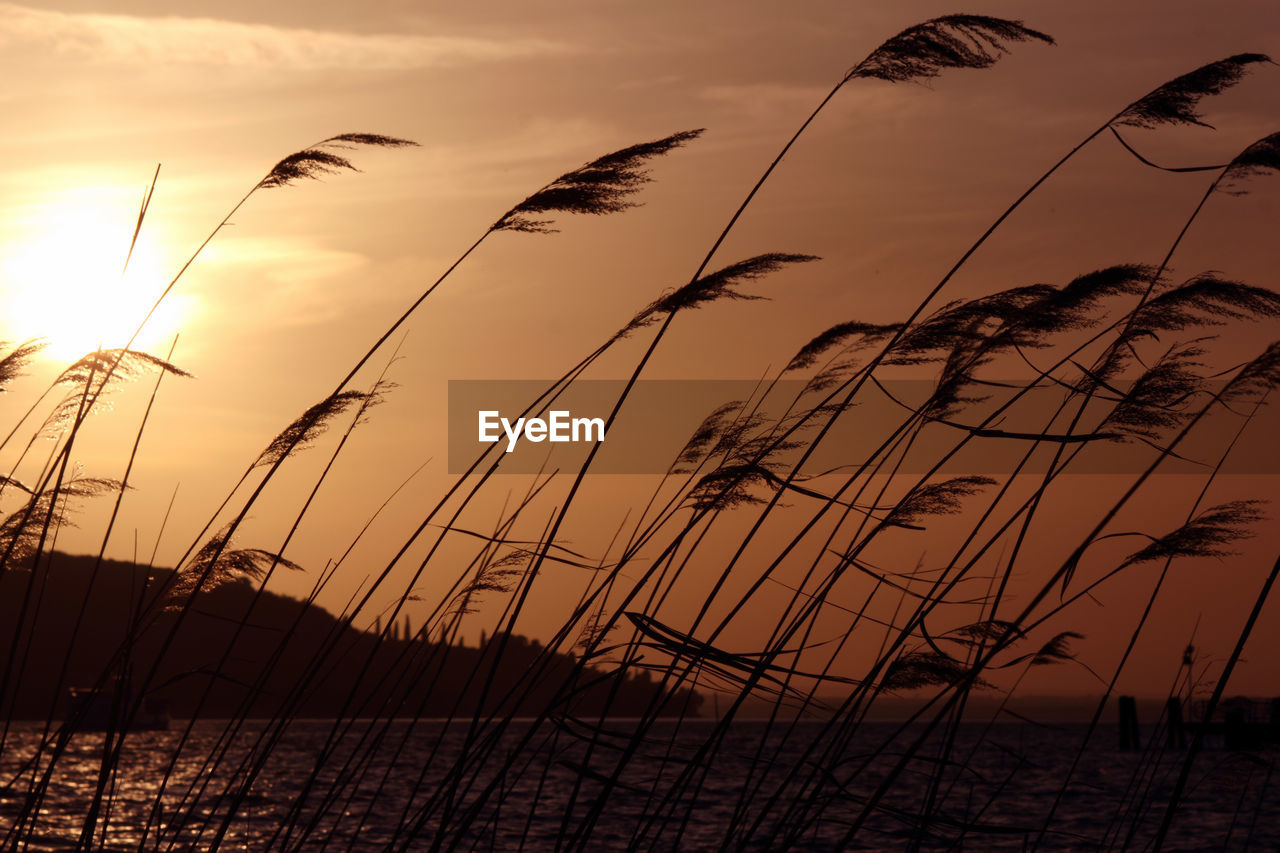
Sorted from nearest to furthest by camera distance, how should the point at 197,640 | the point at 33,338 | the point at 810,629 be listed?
the point at 810,629 < the point at 33,338 < the point at 197,640

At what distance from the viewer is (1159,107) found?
3.32 meters

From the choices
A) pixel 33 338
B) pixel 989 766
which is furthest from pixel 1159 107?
pixel 989 766

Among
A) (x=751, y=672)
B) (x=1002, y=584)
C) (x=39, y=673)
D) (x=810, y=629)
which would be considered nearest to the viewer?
(x=751, y=672)

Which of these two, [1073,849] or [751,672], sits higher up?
[751,672]

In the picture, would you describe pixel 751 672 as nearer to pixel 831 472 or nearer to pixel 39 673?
pixel 831 472

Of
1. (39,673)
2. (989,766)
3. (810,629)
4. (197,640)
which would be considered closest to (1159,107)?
(810,629)

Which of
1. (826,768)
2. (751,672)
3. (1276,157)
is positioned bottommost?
(826,768)

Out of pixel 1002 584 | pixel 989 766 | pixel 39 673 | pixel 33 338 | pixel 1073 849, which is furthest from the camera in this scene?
pixel 39 673

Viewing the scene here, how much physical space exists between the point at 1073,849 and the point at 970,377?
18.1 meters

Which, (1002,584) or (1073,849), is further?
(1073,849)

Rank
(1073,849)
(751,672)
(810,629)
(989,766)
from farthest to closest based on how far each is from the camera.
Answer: (989,766)
(1073,849)
(810,629)
(751,672)

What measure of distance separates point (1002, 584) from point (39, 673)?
654 feet

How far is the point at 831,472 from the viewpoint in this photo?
373 centimetres

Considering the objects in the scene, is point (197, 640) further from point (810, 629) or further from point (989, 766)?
point (810, 629)
